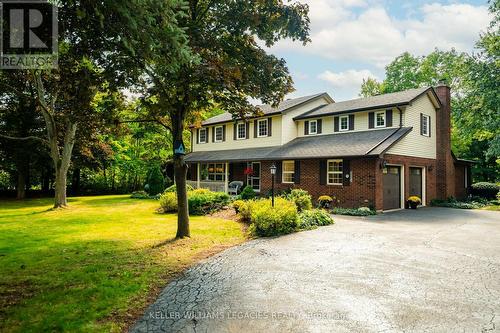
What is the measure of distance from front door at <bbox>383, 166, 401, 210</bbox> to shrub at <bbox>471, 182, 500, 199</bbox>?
10240mm

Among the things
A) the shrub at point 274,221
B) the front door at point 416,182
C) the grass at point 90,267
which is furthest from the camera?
the front door at point 416,182

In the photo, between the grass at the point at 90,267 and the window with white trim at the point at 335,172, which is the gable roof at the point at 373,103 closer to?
the window with white trim at the point at 335,172

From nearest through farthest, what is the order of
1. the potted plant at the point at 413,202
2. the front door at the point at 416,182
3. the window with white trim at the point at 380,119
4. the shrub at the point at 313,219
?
1. the shrub at the point at 313,219
2. the potted plant at the point at 413,202
3. the window with white trim at the point at 380,119
4. the front door at the point at 416,182

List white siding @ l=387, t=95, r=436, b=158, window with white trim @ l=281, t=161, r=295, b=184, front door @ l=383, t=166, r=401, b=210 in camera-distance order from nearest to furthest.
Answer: front door @ l=383, t=166, r=401, b=210
white siding @ l=387, t=95, r=436, b=158
window with white trim @ l=281, t=161, r=295, b=184

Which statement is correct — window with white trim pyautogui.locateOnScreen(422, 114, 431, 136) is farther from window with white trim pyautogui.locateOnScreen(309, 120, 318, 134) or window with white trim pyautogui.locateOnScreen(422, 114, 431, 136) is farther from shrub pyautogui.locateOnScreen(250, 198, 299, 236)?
shrub pyautogui.locateOnScreen(250, 198, 299, 236)

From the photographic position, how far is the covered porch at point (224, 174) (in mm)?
24203

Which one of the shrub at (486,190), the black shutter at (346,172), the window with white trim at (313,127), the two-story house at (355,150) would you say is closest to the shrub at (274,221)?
the two-story house at (355,150)

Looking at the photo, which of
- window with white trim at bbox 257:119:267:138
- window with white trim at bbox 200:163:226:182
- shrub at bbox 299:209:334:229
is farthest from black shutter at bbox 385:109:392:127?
window with white trim at bbox 200:163:226:182

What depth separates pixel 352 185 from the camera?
17.2 metres

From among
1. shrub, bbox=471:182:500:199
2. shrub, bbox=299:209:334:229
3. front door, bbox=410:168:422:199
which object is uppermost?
front door, bbox=410:168:422:199

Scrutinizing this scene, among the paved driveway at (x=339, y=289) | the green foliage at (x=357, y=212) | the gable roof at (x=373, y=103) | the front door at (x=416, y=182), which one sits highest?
the gable roof at (x=373, y=103)

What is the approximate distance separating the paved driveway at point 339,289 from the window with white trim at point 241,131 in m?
16.9

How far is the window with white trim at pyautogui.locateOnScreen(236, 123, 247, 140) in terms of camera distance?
84.2ft

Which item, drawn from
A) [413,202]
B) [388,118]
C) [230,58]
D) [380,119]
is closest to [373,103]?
[380,119]
